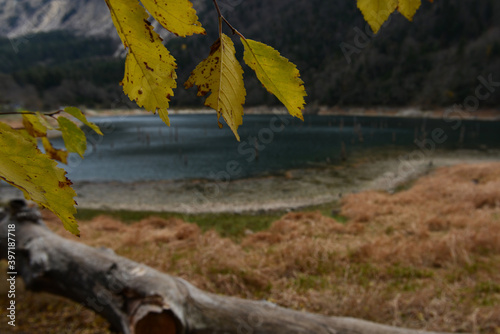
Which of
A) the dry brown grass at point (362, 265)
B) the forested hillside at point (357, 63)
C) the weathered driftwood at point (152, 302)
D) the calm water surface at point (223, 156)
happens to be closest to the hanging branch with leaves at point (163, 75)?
the weathered driftwood at point (152, 302)

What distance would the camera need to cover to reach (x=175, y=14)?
318mm

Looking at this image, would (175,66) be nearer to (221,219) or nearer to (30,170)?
(30,170)

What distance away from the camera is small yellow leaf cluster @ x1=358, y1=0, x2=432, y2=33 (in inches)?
13.6

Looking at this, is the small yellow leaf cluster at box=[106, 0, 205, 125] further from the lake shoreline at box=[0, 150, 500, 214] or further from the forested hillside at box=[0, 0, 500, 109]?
the forested hillside at box=[0, 0, 500, 109]

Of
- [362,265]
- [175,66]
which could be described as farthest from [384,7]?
[362,265]

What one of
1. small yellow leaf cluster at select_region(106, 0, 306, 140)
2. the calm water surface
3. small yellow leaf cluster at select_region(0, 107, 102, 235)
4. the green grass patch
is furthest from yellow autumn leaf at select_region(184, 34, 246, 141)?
the calm water surface

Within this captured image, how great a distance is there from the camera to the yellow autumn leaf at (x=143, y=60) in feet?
1.00

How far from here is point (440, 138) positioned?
34125mm

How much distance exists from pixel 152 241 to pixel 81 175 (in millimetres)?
18587

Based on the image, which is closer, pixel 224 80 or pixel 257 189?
pixel 224 80

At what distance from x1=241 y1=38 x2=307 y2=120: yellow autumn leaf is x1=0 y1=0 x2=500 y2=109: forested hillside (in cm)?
6047

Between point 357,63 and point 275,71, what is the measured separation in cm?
8945

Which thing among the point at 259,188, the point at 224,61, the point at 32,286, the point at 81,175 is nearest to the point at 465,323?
the point at 224,61

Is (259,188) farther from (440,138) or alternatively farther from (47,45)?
(47,45)
